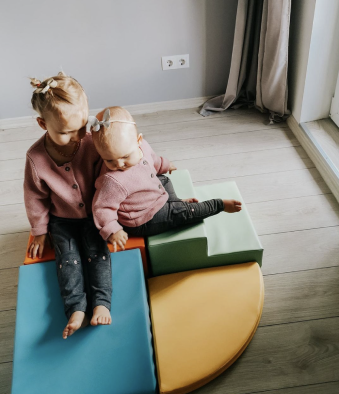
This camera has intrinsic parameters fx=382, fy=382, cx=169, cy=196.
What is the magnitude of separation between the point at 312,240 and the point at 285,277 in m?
0.24

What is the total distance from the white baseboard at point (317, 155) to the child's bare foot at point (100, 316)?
1.18 metres

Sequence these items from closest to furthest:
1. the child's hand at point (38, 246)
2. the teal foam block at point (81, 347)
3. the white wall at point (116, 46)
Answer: the teal foam block at point (81, 347) → the child's hand at point (38, 246) → the white wall at point (116, 46)

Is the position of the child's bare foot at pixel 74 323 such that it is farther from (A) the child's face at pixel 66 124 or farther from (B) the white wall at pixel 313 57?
(B) the white wall at pixel 313 57

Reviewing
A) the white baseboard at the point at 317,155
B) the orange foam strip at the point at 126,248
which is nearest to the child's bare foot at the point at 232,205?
the orange foam strip at the point at 126,248

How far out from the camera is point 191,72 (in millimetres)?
2453

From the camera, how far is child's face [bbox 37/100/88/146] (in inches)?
43.3

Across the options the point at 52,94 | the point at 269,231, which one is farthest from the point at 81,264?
the point at 269,231

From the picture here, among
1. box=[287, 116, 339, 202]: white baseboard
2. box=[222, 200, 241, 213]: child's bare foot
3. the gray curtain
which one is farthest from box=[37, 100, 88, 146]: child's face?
the gray curtain

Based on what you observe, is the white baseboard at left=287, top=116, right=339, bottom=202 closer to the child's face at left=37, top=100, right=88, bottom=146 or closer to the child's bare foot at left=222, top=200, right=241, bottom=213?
the child's bare foot at left=222, top=200, right=241, bottom=213

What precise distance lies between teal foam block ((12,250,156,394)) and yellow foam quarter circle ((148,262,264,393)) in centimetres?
10

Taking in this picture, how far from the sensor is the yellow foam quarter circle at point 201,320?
1.14m

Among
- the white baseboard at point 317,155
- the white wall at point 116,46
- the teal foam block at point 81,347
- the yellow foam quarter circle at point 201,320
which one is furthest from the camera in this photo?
the white wall at point 116,46

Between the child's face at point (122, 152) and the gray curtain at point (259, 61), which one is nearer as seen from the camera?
the child's face at point (122, 152)

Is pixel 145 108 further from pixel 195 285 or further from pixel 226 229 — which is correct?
pixel 195 285
